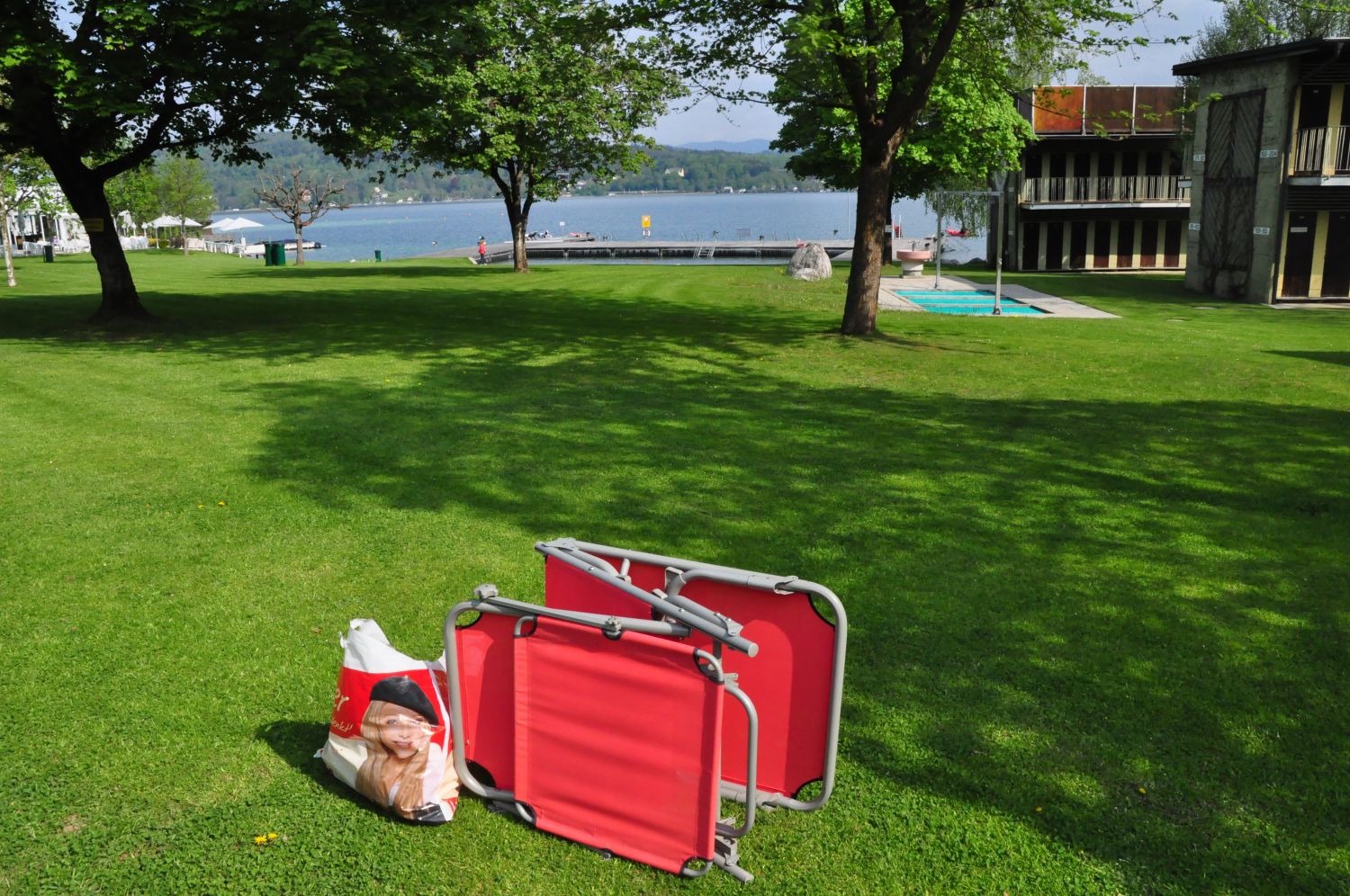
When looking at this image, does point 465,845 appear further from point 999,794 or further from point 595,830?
point 999,794

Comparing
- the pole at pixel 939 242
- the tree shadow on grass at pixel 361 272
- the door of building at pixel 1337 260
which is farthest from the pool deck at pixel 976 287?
the tree shadow on grass at pixel 361 272

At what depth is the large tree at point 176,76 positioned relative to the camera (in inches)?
679

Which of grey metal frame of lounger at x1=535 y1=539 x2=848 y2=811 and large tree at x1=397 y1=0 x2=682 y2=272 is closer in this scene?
grey metal frame of lounger at x1=535 y1=539 x2=848 y2=811

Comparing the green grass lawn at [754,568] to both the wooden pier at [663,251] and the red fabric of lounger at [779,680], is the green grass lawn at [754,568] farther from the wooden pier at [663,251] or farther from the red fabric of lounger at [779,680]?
the wooden pier at [663,251]

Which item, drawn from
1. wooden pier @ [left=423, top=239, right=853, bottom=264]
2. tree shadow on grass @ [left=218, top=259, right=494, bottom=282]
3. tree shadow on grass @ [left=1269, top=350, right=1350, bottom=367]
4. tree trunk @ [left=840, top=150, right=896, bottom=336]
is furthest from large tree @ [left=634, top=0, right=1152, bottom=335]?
wooden pier @ [left=423, top=239, right=853, bottom=264]

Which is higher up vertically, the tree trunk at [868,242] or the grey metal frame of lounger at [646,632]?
the tree trunk at [868,242]

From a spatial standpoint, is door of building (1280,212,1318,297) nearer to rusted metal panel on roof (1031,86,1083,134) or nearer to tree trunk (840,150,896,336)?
rusted metal panel on roof (1031,86,1083,134)

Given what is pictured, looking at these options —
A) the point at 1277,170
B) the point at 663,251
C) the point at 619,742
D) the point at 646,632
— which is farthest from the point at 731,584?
the point at 663,251

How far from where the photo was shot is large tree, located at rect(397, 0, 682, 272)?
3400cm

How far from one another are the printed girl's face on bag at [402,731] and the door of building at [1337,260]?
32.4 meters

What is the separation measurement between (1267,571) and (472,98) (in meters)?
30.2

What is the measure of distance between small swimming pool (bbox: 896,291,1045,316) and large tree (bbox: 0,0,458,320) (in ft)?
47.4

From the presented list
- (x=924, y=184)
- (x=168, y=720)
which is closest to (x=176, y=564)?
(x=168, y=720)

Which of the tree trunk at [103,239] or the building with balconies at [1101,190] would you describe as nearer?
the tree trunk at [103,239]
